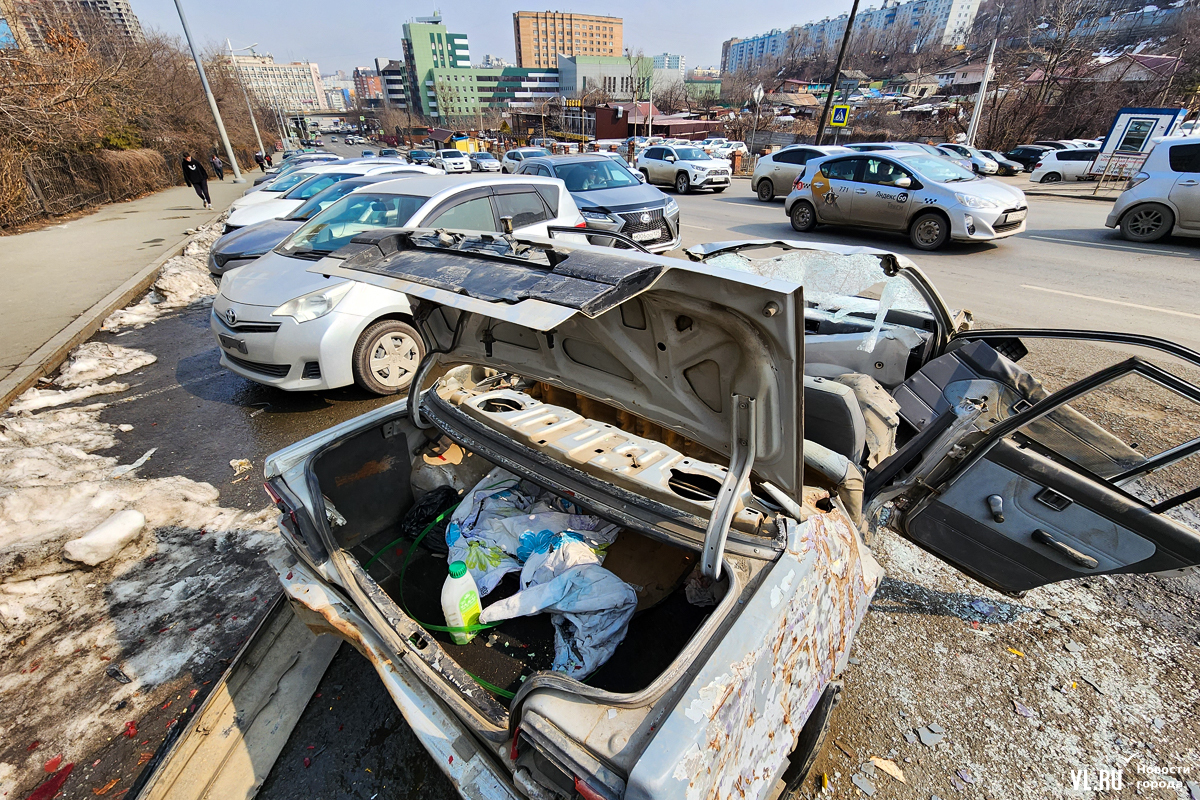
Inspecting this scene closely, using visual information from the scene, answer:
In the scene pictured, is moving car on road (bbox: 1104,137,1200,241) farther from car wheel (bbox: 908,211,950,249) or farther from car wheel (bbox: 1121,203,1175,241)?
car wheel (bbox: 908,211,950,249)

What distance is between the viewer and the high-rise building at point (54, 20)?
12195 mm

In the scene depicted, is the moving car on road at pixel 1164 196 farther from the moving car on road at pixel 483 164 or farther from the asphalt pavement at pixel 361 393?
the moving car on road at pixel 483 164

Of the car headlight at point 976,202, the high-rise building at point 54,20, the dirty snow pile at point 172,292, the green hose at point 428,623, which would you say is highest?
the high-rise building at point 54,20

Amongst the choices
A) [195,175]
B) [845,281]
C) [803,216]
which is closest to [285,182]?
[195,175]

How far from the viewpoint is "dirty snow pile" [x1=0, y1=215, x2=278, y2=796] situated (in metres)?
2.25

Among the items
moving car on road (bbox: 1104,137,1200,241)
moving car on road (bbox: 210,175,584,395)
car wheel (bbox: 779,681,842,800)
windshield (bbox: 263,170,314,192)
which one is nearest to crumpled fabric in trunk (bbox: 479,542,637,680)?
car wheel (bbox: 779,681,842,800)

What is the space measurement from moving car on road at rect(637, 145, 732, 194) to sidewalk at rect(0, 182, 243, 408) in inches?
557

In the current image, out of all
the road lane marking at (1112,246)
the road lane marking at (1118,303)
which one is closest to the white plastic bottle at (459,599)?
the road lane marking at (1118,303)

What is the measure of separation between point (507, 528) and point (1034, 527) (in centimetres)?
224

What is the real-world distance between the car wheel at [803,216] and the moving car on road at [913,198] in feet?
0.08

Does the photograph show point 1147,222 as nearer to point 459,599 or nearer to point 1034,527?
point 1034,527

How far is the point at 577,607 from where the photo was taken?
6.16ft

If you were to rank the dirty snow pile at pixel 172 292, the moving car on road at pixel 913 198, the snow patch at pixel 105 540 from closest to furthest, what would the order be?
the snow patch at pixel 105 540 → the dirty snow pile at pixel 172 292 → the moving car on road at pixel 913 198

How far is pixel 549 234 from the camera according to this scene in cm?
536
